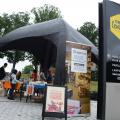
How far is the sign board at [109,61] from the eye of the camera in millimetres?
9875

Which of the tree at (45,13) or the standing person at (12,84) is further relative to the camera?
the tree at (45,13)

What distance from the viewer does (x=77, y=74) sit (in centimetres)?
1519

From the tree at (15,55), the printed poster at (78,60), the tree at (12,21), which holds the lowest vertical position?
the printed poster at (78,60)

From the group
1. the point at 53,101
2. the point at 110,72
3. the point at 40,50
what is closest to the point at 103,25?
the point at 110,72

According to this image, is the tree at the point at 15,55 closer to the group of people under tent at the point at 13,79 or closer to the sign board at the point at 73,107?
the group of people under tent at the point at 13,79

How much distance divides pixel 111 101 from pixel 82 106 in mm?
5616

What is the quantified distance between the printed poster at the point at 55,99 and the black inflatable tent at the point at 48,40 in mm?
2563

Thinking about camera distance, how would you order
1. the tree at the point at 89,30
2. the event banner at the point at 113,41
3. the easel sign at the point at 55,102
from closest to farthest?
the event banner at the point at 113,41 < the easel sign at the point at 55,102 < the tree at the point at 89,30

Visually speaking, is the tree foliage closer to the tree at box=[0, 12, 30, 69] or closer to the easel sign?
the tree at box=[0, 12, 30, 69]

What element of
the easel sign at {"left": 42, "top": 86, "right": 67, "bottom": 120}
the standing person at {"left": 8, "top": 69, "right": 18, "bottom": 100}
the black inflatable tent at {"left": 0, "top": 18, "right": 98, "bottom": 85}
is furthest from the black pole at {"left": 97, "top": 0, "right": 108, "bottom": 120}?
the standing person at {"left": 8, "top": 69, "right": 18, "bottom": 100}

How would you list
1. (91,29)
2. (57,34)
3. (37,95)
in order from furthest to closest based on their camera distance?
(91,29) < (37,95) < (57,34)

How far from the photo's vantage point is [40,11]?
210 feet

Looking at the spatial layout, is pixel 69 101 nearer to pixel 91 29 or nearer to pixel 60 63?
pixel 60 63

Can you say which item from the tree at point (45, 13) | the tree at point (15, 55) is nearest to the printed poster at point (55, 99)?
the tree at point (15, 55)
